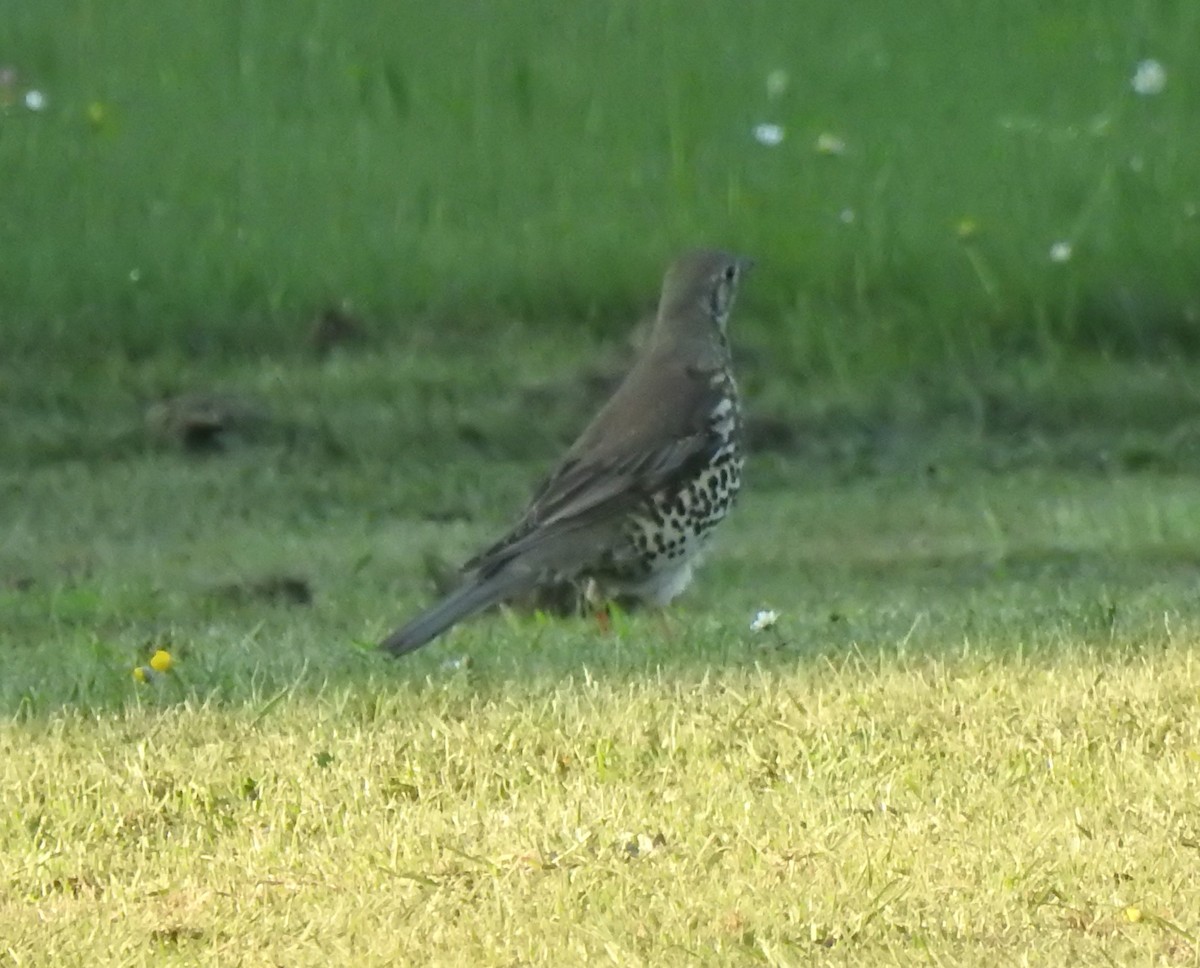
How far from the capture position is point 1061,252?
11.0 m

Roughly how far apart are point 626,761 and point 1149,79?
8064mm

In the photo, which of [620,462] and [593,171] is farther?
[593,171]

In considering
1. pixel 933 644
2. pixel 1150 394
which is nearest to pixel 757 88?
pixel 1150 394

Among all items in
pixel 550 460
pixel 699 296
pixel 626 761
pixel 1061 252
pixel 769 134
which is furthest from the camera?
pixel 769 134

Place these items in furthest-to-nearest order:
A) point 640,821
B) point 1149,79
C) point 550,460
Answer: point 1149,79, point 550,460, point 640,821

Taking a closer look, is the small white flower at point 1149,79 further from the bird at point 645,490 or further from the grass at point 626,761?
the bird at point 645,490

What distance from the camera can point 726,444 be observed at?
691 cm

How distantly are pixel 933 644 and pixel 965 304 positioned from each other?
17.8 feet

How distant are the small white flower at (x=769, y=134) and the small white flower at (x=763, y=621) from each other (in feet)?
18.1

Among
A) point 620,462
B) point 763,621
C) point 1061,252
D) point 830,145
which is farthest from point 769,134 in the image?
point 763,621

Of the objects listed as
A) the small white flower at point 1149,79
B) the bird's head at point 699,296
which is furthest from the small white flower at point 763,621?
the small white flower at point 1149,79

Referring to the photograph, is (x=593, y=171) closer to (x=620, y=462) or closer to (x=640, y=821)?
(x=620, y=462)

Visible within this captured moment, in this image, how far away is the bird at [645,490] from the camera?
21.5 feet

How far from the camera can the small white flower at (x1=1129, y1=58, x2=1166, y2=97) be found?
39.2 ft
